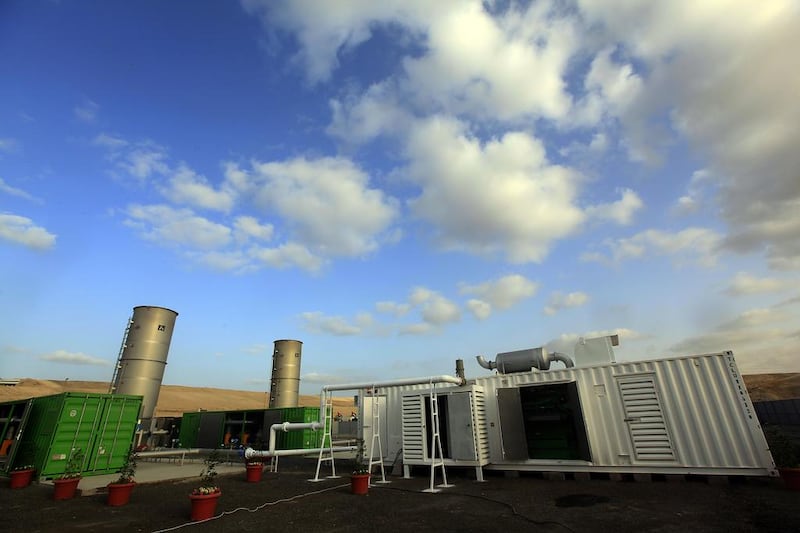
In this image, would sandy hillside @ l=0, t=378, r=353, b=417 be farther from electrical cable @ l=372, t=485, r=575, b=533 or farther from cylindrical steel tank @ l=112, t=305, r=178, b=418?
electrical cable @ l=372, t=485, r=575, b=533

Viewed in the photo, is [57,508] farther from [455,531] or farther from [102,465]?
[455,531]

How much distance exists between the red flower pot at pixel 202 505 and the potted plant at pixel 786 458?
1391 cm

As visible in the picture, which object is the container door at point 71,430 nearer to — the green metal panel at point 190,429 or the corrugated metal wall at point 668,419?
the green metal panel at point 190,429

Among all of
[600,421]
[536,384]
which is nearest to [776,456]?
[600,421]

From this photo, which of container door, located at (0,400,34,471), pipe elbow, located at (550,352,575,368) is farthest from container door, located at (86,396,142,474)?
pipe elbow, located at (550,352,575,368)

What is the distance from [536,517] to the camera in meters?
7.60

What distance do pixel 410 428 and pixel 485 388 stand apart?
11.1 feet

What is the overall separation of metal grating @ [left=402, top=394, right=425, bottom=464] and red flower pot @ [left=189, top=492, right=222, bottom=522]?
7.48 metres

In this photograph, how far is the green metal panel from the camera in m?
26.4

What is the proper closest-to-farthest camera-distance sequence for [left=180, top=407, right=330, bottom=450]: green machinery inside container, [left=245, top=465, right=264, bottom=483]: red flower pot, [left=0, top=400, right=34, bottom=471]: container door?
[left=245, top=465, right=264, bottom=483]: red flower pot < [left=0, top=400, right=34, bottom=471]: container door < [left=180, top=407, right=330, bottom=450]: green machinery inside container

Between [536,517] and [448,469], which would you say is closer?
[536,517]

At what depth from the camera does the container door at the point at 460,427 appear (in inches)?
509

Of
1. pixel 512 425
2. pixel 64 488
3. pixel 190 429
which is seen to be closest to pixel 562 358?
pixel 512 425

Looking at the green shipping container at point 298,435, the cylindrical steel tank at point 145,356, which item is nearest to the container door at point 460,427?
the green shipping container at point 298,435
